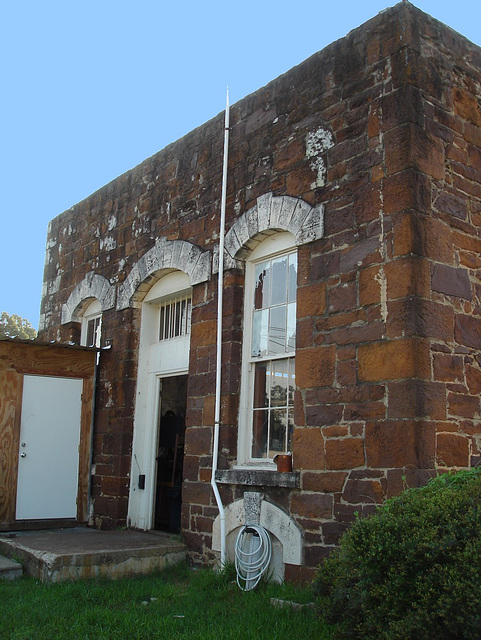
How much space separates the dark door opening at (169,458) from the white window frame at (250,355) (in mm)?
2402

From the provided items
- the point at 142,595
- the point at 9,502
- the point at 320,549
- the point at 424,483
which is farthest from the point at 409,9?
the point at 9,502

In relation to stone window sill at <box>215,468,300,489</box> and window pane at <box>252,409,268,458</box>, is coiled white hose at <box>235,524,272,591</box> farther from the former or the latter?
window pane at <box>252,409,268,458</box>

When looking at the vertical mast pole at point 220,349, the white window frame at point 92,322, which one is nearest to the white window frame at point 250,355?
the vertical mast pole at point 220,349

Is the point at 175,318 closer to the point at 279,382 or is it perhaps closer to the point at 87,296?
the point at 87,296

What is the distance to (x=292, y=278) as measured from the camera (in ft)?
25.4

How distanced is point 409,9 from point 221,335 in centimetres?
397

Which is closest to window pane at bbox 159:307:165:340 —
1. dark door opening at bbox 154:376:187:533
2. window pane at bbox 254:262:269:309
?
dark door opening at bbox 154:376:187:533

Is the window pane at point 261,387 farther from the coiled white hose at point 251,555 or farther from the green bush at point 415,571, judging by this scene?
the green bush at point 415,571

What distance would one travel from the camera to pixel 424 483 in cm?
579

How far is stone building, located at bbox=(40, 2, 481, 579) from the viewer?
6.21 metres

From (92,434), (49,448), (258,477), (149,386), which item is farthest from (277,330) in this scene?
(49,448)

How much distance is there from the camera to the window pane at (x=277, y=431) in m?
7.51

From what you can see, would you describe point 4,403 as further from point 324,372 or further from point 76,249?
point 324,372

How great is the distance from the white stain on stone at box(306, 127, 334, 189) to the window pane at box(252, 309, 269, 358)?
1605mm
